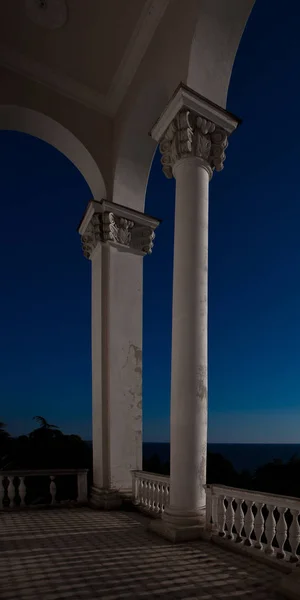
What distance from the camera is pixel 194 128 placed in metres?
10.5

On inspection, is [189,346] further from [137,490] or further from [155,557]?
[137,490]

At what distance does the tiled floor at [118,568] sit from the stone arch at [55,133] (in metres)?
10.2

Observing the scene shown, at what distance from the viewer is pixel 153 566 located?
749cm

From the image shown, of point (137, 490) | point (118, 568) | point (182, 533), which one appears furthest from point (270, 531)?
point (137, 490)

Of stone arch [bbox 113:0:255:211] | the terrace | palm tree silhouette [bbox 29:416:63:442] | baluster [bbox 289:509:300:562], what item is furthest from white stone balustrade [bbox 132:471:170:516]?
palm tree silhouette [bbox 29:416:63:442]

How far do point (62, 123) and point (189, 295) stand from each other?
27.0ft

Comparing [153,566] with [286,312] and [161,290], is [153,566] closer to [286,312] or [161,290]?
[161,290]

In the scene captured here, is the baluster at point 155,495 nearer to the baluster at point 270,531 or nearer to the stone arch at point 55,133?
the baluster at point 270,531

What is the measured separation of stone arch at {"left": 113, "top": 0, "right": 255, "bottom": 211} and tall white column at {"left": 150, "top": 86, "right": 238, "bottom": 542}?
2.85 feet

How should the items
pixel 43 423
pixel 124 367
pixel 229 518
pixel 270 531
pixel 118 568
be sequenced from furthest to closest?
pixel 43 423, pixel 124 367, pixel 229 518, pixel 270 531, pixel 118 568

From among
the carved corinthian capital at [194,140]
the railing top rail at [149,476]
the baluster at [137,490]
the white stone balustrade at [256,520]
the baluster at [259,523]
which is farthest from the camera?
the baluster at [137,490]

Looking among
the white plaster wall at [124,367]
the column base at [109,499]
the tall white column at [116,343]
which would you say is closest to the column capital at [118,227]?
the tall white column at [116,343]

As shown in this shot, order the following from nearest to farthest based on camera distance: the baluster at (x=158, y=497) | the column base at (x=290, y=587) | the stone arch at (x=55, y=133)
Result: 1. the column base at (x=290, y=587)
2. the baluster at (x=158, y=497)
3. the stone arch at (x=55, y=133)

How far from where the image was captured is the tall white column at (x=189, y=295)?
30.6 feet
